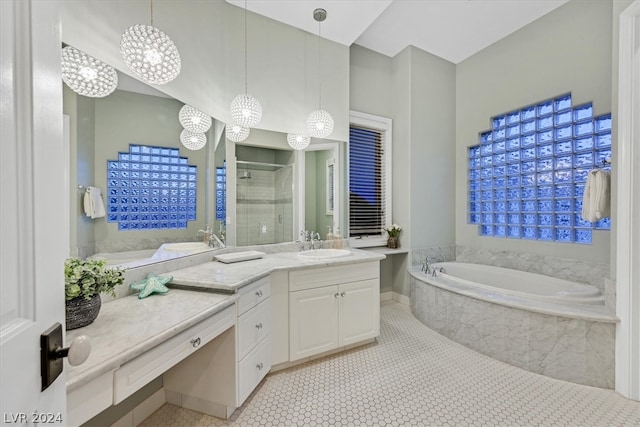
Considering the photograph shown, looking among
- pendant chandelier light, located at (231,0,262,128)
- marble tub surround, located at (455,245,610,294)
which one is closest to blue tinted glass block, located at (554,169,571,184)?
marble tub surround, located at (455,245,610,294)

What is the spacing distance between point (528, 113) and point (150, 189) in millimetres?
3904

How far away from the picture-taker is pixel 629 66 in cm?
177

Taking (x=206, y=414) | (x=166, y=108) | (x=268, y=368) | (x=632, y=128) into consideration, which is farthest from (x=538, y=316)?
(x=166, y=108)

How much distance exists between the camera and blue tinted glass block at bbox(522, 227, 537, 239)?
3035 mm

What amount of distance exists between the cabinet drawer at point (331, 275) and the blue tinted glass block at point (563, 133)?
2.41 metres

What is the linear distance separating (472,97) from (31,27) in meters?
4.27

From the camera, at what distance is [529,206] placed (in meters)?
3.08

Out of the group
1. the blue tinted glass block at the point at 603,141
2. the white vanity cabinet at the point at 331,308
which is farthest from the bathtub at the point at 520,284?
the blue tinted glass block at the point at 603,141

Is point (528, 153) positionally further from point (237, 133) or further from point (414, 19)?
point (237, 133)

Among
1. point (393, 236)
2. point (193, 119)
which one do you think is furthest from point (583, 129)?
point (193, 119)

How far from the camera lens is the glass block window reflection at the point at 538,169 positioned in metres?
2.62

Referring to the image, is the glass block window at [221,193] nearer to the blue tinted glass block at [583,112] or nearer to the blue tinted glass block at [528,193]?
the blue tinted glass block at [528,193]

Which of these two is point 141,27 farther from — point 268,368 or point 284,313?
point 268,368

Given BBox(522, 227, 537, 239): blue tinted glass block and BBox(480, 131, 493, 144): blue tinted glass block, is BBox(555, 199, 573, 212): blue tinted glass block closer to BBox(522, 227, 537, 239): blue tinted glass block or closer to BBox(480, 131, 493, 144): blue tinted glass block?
BBox(522, 227, 537, 239): blue tinted glass block
